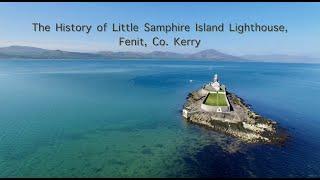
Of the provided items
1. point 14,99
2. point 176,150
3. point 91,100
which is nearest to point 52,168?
point 176,150

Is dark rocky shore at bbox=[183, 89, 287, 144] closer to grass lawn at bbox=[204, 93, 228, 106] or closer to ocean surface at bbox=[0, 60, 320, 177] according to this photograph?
ocean surface at bbox=[0, 60, 320, 177]

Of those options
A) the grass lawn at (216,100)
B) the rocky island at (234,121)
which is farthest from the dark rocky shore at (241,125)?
the grass lawn at (216,100)

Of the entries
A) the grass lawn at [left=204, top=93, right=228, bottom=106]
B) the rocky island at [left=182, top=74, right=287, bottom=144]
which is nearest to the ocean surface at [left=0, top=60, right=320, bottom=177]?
the rocky island at [left=182, top=74, right=287, bottom=144]

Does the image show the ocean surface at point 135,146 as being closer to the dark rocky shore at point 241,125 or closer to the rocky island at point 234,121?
the dark rocky shore at point 241,125

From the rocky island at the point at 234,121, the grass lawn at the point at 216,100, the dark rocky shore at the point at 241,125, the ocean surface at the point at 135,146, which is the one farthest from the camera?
the grass lawn at the point at 216,100

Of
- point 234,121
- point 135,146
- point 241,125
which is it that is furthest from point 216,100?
point 135,146

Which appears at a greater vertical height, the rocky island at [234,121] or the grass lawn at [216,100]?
the grass lawn at [216,100]

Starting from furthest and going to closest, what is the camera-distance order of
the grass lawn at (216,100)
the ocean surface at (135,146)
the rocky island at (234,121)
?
the grass lawn at (216,100) < the rocky island at (234,121) < the ocean surface at (135,146)

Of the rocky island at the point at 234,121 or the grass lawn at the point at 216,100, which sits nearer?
the rocky island at the point at 234,121

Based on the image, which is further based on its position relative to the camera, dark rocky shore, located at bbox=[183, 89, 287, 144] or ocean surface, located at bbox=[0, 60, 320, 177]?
dark rocky shore, located at bbox=[183, 89, 287, 144]
